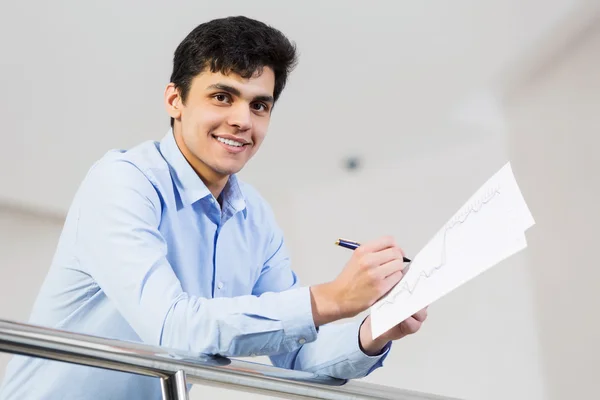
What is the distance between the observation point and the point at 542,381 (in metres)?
2.75

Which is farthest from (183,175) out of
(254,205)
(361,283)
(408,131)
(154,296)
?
(408,131)

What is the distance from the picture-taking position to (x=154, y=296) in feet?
2.75

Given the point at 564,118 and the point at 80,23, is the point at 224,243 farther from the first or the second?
the point at 564,118

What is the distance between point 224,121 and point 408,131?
82.7 inches

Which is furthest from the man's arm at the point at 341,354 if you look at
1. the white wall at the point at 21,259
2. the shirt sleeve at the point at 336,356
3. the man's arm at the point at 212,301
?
the white wall at the point at 21,259

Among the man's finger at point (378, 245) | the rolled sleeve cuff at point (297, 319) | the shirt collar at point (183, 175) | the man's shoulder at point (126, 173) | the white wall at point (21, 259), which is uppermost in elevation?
the white wall at point (21, 259)

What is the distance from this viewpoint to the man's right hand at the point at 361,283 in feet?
2.60

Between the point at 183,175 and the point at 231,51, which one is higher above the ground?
the point at 231,51

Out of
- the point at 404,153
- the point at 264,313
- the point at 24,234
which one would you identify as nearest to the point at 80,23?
the point at 24,234

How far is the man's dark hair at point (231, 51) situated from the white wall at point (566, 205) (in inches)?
61.1

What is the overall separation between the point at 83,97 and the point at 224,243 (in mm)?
1747

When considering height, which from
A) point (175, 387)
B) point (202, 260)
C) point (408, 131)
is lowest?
point (175, 387)

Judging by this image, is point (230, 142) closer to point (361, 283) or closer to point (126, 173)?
point (126, 173)

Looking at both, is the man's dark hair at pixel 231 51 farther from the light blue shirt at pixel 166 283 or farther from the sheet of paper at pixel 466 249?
the sheet of paper at pixel 466 249
